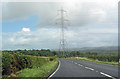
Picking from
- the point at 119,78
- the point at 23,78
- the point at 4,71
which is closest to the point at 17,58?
the point at 4,71

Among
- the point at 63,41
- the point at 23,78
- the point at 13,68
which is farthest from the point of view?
the point at 63,41

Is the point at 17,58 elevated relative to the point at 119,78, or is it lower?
→ elevated

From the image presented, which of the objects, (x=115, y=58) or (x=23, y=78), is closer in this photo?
(x=23, y=78)

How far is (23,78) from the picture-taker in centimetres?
1048

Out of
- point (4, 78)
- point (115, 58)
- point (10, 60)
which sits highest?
point (10, 60)

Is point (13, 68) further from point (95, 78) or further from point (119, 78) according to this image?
point (119, 78)

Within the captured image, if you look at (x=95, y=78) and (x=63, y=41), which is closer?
(x=95, y=78)

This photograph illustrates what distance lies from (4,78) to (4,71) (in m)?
1.88

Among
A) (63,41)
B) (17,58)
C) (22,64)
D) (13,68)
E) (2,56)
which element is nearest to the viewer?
(2,56)

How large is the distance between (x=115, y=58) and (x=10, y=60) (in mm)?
64066

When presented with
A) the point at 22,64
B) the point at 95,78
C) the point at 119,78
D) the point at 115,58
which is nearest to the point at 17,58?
the point at 22,64

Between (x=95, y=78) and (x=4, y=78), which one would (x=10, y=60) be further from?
(x=95, y=78)

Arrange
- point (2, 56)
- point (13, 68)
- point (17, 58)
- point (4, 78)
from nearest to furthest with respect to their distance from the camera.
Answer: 1. point (4, 78)
2. point (2, 56)
3. point (13, 68)
4. point (17, 58)

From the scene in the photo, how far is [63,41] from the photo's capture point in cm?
Result: 6812
